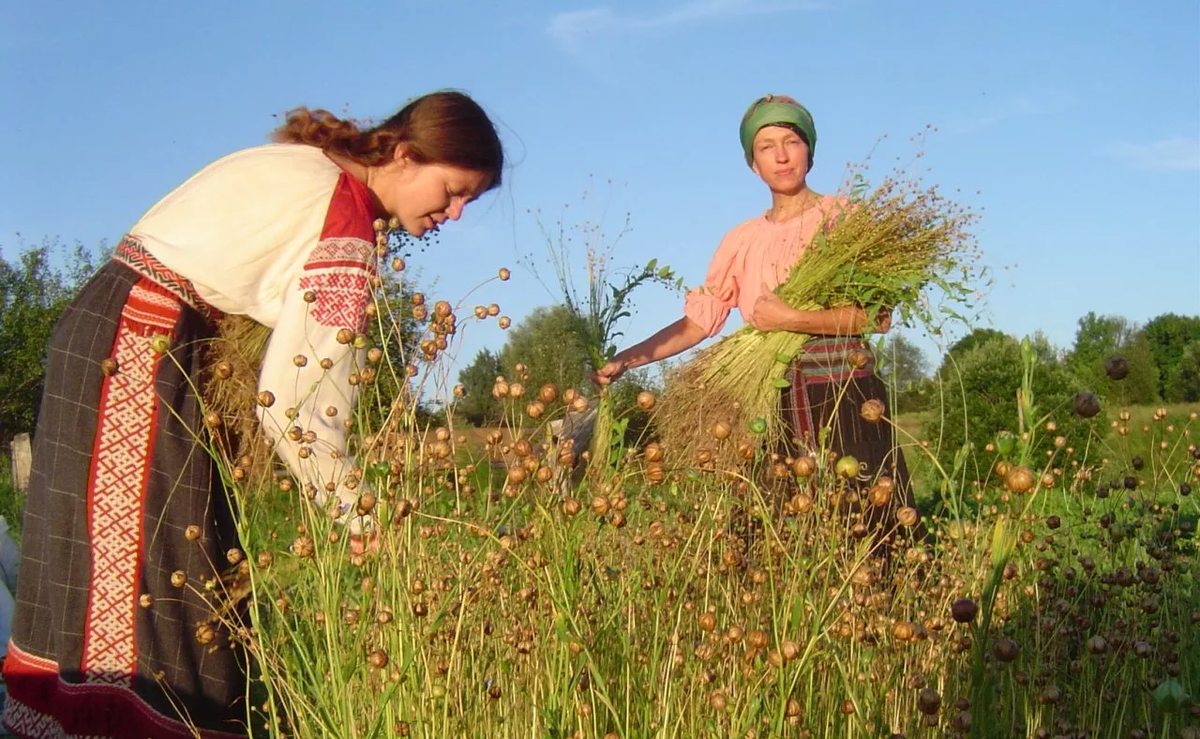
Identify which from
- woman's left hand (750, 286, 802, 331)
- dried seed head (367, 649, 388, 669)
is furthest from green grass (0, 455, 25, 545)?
dried seed head (367, 649, 388, 669)

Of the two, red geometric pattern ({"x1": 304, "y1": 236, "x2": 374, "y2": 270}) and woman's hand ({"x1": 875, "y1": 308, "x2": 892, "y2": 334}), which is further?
woman's hand ({"x1": 875, "y1": 308, "x2": 892, "y2": 334})

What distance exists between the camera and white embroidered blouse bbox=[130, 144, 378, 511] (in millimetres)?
2154

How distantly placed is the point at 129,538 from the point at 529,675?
36.0 inches

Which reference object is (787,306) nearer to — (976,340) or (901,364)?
(901,364)

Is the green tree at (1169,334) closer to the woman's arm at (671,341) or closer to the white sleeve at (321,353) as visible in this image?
the woman's arm at (671,341)

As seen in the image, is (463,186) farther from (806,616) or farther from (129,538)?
(806,616)

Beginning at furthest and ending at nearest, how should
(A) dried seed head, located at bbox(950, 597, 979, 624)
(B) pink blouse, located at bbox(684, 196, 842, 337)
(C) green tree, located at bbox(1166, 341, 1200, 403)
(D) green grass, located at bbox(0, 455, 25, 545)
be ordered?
(C) green tree, located at bbox(1166, 341, 1200, 403) → (D) green grass, located at bbox(0, 455, 25, 545) → (B) pink blouse, located at bbox(684, 196, 842, 337) → (A) dried seed head, located at bbox(950, 597, 979, 624)

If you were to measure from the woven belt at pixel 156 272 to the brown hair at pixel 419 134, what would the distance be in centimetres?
46

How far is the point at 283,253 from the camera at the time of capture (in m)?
2.30

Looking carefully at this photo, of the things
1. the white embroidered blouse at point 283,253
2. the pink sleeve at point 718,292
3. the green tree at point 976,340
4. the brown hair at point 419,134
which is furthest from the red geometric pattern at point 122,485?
the green tree at point 976,340

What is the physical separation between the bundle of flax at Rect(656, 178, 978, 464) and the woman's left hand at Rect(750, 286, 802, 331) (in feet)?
0.31

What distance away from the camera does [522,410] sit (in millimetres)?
1960

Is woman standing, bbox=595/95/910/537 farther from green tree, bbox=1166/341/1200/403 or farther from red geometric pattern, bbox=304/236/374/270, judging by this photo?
green tree, bbox=1166/341/1200/403

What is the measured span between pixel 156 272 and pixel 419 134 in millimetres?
655
